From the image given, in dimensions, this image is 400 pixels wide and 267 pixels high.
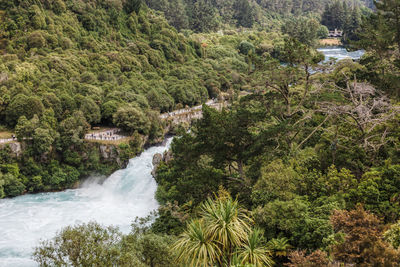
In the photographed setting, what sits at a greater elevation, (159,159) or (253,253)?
(253,253)

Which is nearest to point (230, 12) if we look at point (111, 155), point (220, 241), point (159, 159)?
point (111, 155)

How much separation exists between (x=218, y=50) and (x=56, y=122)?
2003 inches

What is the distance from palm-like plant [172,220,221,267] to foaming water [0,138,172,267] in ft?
43.0

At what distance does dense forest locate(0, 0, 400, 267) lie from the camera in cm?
1104

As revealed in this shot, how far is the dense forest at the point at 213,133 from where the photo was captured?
11.0m

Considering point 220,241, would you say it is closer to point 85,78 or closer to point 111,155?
point 111,155

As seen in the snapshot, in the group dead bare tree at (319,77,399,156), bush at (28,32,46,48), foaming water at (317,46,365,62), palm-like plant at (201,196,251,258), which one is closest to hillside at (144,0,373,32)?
foaming water at (317,46,365,62)

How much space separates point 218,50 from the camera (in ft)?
258

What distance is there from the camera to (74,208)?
27.9m

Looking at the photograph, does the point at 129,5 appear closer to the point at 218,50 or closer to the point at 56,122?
the point at 218,50

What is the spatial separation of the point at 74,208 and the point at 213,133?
15.9 metres

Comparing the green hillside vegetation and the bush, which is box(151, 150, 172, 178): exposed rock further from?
the bush

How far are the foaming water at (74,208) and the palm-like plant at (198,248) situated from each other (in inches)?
516

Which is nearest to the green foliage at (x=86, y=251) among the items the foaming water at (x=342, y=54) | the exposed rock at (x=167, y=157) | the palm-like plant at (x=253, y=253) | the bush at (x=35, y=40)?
the palm-like plant at (x=253, y=253)
